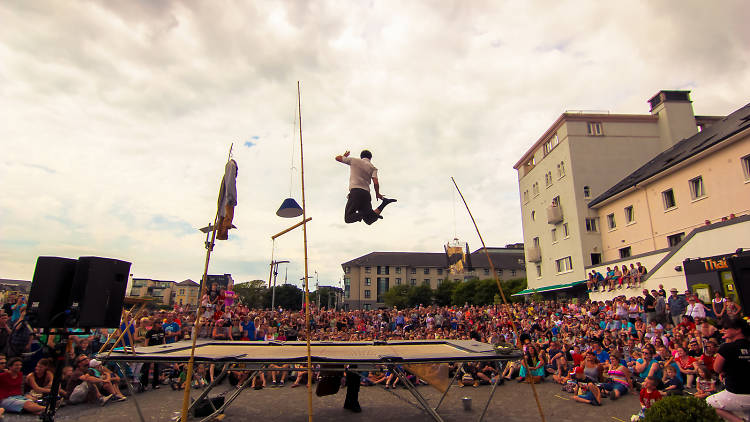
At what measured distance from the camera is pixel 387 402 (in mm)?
7598

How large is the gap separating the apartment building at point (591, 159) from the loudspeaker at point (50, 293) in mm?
29625

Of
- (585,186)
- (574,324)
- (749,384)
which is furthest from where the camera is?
(585,186)

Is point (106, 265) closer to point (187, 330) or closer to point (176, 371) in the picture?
point (176, 371)

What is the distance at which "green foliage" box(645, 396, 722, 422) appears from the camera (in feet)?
11.3

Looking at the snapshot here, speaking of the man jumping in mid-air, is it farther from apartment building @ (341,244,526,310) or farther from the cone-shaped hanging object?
apartment building @ (341,244,526,310)

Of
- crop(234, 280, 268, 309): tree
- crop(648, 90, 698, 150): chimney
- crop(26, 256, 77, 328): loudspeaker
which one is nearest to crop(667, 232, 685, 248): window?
Result: crop(648, 90, 698, 150): chimney

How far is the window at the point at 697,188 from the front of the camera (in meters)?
19.7

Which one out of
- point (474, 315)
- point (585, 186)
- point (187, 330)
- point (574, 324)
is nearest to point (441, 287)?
point (585, 186)

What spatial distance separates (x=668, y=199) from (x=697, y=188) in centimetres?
205

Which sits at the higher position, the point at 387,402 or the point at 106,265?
the point at 106,265

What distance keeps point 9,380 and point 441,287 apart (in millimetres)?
66520

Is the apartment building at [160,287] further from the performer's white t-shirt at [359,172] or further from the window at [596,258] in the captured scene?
the performer's white t-shirt at [359,172]

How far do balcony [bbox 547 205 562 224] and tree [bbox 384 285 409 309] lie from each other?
1631 inches

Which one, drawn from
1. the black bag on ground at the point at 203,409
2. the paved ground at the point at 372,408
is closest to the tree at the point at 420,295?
the paved ground at the point at 372,408
